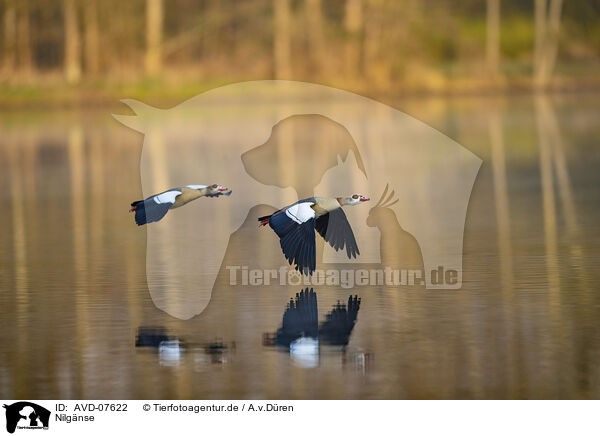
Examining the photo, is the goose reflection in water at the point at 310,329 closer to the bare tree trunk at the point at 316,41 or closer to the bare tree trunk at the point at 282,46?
the bare tree trunk at the point at 316,41

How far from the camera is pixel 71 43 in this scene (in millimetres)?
45594

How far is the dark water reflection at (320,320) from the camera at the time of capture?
6254 millimetres

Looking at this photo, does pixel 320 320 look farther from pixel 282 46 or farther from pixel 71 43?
pixel 71 43

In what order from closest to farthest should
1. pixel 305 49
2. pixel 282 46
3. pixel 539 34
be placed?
pixel 282 46
pixel 539 34
pixel 305 49

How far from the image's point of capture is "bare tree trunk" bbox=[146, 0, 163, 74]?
44906 mm

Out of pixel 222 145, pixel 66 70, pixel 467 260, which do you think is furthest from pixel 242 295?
pixel 66 70

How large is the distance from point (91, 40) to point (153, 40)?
2.86m

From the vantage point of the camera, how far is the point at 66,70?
4569 cm

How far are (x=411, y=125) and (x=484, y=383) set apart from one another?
22.8m

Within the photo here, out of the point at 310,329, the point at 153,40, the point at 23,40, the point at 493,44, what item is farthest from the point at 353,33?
the point at 310,329
